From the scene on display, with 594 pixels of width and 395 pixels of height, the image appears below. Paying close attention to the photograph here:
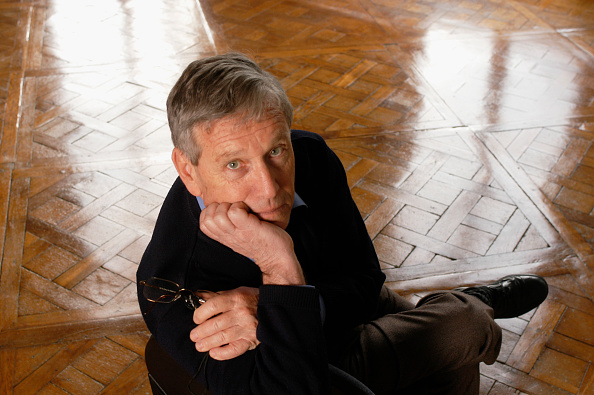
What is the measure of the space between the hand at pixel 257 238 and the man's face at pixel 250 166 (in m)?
0.06

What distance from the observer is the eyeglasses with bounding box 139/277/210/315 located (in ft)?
4.48

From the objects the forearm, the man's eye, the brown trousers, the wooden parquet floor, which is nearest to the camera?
the forearm

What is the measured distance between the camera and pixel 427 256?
2.63m

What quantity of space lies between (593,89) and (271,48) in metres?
2.32

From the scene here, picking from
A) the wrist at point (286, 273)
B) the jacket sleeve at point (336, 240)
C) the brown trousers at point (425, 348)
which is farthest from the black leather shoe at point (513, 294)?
the wrist at point (286, 273)

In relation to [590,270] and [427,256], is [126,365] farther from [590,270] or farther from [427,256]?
[590,270]

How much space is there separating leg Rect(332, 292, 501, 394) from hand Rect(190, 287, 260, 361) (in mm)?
334

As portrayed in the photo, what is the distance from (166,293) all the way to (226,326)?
173 millimetres

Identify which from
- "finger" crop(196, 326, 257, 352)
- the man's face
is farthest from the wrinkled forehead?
"finger" crop(196, 326, 257, 352)

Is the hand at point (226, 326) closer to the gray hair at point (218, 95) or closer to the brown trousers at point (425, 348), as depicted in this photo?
the brown trousers at point (425, 348)

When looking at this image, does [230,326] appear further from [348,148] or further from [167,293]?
[348,148]

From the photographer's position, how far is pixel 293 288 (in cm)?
132

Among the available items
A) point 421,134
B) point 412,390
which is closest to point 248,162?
point 412,390

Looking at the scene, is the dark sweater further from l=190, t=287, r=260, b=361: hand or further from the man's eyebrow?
the man's eyebrow
